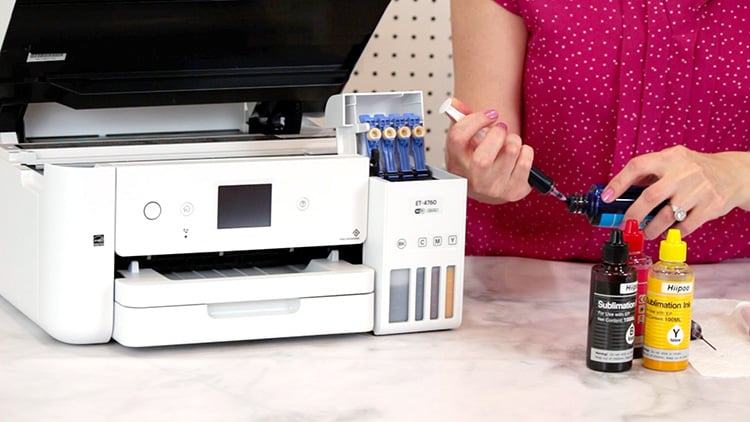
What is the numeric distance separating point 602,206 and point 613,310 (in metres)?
0.17

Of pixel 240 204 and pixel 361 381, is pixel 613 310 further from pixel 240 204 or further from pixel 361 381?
pixel 240 204

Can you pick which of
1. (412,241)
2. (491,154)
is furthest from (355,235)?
(491,154)

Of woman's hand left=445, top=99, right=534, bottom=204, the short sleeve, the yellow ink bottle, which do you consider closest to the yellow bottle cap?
the yellow ink bottle

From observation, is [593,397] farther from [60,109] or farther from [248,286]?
[60,109]

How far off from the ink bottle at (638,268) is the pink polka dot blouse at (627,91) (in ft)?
1.61

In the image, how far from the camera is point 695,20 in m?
1.79

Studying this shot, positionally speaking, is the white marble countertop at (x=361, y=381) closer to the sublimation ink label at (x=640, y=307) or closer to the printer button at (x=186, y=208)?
the sublimation ink label at (x=640, y=307)

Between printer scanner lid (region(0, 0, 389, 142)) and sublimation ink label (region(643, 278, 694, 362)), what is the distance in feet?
1.73

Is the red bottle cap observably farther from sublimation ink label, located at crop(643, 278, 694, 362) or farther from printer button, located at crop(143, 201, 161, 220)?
printer button, located at crop(143, 201, 161, 220)

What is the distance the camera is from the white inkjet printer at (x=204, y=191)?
131 cm

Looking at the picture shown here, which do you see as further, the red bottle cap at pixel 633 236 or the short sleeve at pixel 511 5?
the short sleeve at pixel 511 5

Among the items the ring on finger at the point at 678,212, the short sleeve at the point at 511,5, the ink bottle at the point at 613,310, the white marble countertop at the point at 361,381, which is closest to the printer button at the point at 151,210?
the white marble countertop at the point at 361,381

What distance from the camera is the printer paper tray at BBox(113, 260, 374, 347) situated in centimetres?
131

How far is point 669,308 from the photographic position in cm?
126
